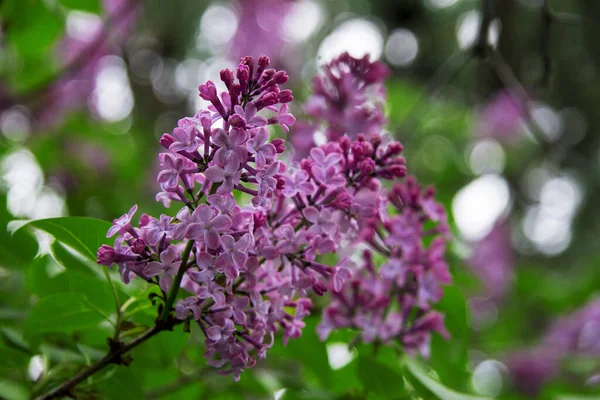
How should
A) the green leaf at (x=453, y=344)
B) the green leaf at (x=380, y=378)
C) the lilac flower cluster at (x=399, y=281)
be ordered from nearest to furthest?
the green leaf at (x=380, y=378) → the lilac flower cluster at (x=399, y=281) → the green leaf at (x=453, y=344)

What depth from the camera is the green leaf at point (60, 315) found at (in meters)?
1.25

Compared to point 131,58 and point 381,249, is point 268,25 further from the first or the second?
point 381,249

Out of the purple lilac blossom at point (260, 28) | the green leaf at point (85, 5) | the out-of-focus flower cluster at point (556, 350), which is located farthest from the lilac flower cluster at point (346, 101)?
the purple lilac blossom at point (260, 28)

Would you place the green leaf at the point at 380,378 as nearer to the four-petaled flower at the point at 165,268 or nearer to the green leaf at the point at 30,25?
the four-petaled flower at the point at 165,268

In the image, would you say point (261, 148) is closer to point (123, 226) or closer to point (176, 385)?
point (123, 226)

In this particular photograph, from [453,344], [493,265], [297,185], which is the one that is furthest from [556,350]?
[297,185]

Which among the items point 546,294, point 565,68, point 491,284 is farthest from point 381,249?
point 565,68

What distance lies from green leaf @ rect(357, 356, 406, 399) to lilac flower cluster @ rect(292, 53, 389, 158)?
0.59 metres

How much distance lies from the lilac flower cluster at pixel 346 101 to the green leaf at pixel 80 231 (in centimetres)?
66

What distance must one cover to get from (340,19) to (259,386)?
460cm

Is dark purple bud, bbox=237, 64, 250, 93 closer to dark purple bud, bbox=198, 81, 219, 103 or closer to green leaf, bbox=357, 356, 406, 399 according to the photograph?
dark purple bud, bbox=198, 81, 219, 103

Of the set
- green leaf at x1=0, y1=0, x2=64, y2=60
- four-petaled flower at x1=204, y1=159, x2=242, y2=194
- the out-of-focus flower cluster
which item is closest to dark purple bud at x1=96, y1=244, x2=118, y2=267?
four-petaled flower at x1=204, y1=159, x2=242, y2=194

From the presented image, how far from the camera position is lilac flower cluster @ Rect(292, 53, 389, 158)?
5.57ft

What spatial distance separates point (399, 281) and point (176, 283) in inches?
26.3
